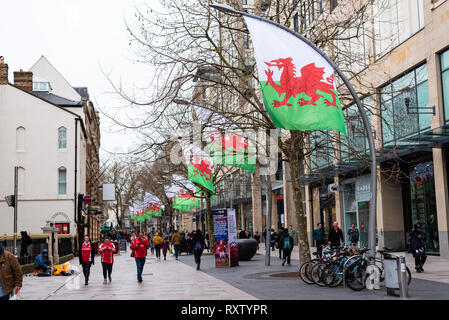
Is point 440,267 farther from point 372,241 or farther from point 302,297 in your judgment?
point 302,297

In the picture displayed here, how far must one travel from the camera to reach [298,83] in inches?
512

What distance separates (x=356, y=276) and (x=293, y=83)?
5.25 metres

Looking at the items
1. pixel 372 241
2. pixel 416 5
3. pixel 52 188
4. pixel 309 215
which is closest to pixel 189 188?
pixel 309 215

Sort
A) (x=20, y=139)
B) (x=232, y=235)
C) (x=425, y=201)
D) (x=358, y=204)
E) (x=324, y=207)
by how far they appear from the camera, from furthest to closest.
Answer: (x=20, y=139) < (x=324, y=207) < (x=358, y=204) < (x=425, y=201) < (x=232, y=235)

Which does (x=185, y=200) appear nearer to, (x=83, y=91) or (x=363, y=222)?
(x=363, y=222)

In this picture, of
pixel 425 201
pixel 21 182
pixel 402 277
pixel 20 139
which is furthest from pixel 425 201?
pixel 20 139

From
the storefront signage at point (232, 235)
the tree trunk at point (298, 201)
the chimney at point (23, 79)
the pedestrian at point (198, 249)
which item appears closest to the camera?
the tree trunk at point (298, 201)

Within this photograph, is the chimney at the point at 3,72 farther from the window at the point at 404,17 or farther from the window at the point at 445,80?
the window at the point at 445,80

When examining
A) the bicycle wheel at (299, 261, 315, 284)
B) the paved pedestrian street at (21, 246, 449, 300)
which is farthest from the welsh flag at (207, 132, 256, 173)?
the bicycle wheel at (299, 261, 315, 284)

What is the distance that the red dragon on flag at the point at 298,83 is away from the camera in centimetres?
1298

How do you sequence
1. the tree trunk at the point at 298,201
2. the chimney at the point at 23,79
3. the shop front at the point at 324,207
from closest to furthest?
the tree trunk at the point at 298,201, the shop front at the point at 324,207, the chimney at the point at 23,79

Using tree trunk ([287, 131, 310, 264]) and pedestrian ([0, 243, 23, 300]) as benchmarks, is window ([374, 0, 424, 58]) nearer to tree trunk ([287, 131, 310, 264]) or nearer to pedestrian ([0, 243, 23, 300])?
tree trunk ([287, 131, 310, 264])

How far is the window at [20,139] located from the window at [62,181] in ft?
11.8

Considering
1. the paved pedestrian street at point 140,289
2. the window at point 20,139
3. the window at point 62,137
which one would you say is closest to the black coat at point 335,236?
the paved pedestrian street at point 140,289
